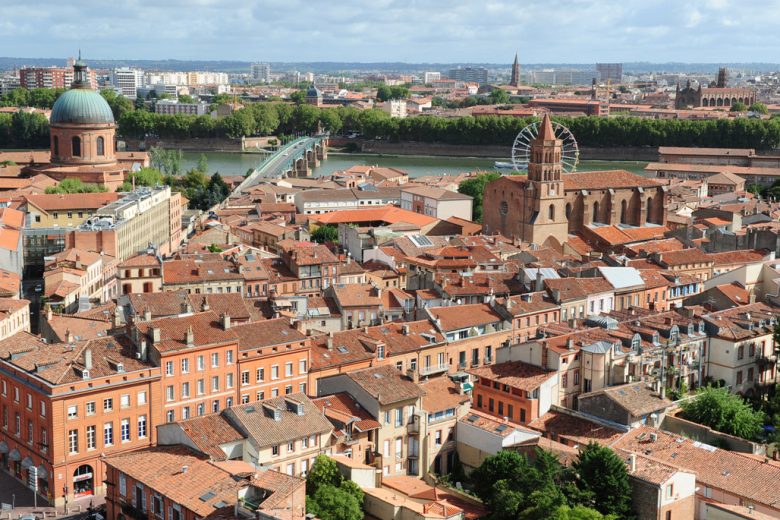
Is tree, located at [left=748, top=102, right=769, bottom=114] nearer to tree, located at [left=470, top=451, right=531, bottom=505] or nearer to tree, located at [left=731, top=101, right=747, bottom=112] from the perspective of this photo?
tree, located at [left=731, top=101, right=747, bottom=112]

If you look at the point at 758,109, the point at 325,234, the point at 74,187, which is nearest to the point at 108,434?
the point at 325,234

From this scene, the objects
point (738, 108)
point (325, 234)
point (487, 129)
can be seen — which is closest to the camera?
point (325, 234)

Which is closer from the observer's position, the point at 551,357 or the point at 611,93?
the point at 551,357

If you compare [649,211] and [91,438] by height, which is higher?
[649,211]

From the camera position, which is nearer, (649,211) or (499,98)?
(649,211)

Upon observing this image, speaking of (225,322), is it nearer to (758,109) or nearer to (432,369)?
(432,369)

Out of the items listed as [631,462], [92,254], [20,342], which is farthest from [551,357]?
[92,254]

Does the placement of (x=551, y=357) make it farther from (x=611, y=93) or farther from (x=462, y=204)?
(x=611, y=93)

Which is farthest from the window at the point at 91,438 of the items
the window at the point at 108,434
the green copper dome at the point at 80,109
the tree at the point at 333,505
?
the green copper dome at the point at 80,109
